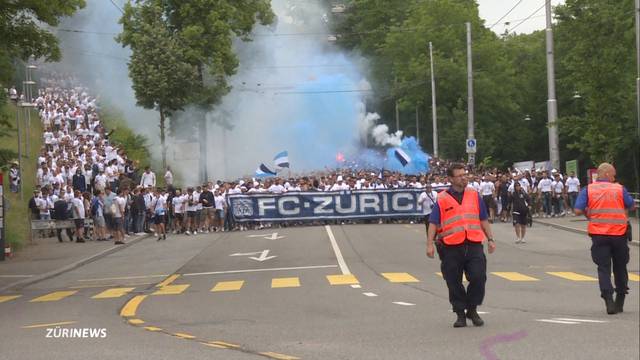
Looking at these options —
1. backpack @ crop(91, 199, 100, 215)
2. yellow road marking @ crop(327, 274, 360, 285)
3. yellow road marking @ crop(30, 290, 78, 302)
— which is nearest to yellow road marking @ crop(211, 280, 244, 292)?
yellow road marking @ crop(327, 274, 360, 285)

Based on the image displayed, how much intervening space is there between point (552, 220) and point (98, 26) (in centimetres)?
3750

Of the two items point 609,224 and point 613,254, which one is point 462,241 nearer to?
point 609,224

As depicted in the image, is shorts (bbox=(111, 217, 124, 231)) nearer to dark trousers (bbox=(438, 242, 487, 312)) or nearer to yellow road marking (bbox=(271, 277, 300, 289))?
yellow road marking (bbox=(271, 277, 300, 289))

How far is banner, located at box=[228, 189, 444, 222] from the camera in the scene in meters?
40.9

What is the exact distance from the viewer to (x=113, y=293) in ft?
61.0

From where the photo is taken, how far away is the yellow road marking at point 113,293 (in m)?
17.9

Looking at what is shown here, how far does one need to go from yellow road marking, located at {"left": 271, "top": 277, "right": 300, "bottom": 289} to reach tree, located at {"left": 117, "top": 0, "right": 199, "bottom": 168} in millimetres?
30837

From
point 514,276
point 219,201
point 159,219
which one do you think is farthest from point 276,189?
point 514,276

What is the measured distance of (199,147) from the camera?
5609cm

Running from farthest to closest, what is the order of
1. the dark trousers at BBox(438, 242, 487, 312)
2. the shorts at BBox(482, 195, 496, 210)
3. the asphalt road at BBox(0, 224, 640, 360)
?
the shorts at BBox(482, 195, 496, 210)
the dark trousers at BBox(438, 242, 487, 312)
the asphalt road at BBox(0, 224, 640, 360)

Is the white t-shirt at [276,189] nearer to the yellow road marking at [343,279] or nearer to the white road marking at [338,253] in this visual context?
the white road marking at [338,253]

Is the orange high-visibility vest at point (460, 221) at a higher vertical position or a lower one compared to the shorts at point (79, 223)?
higher

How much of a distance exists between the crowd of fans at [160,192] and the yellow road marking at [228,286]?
14676 millimetres

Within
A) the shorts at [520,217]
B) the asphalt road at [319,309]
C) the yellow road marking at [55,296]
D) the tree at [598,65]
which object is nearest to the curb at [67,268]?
the asphalt road at [319,309]
